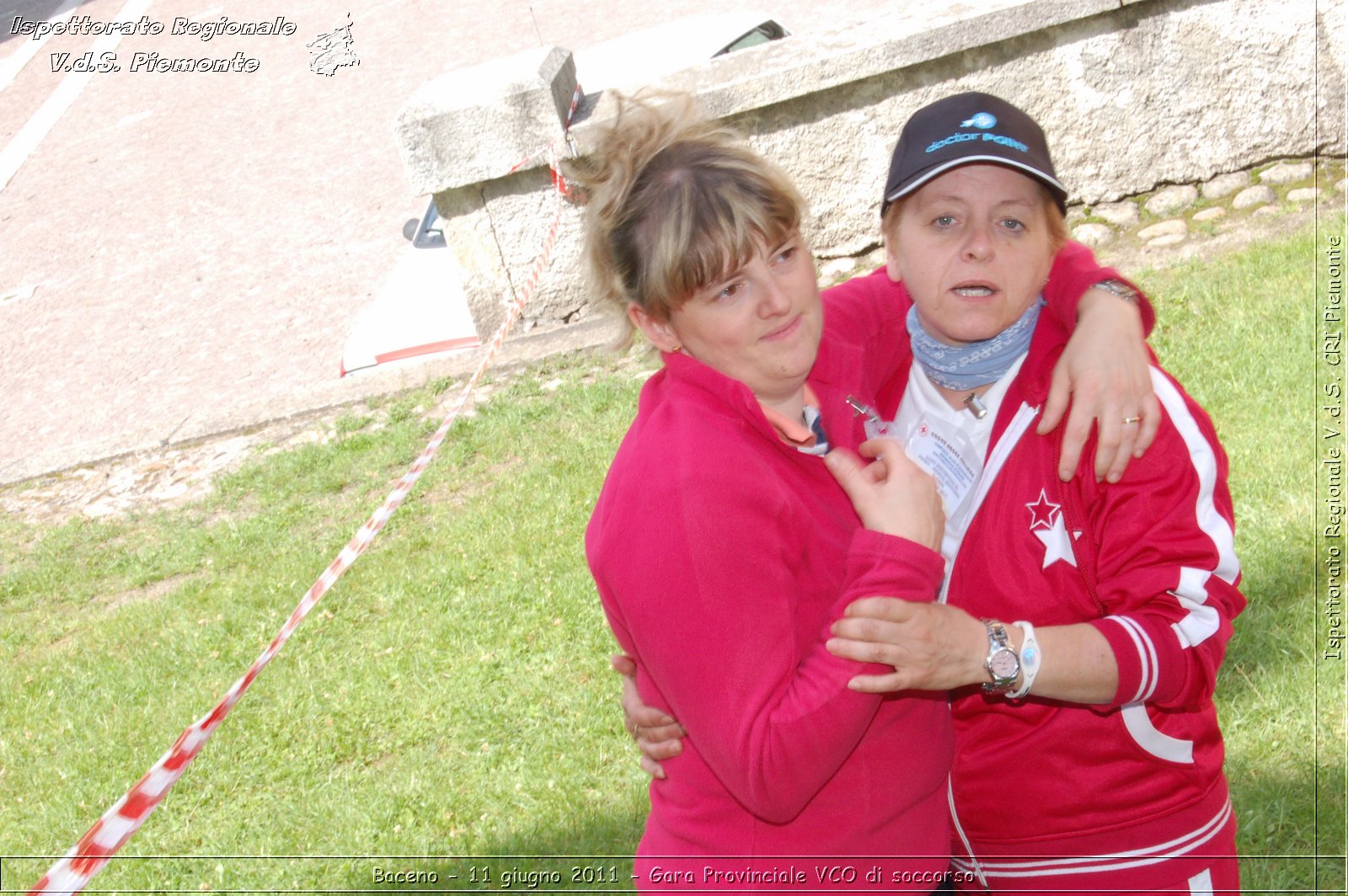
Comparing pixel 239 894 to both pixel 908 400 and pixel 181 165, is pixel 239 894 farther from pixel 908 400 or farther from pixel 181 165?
pixel 181 165

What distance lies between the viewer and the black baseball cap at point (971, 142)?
2.04 metres

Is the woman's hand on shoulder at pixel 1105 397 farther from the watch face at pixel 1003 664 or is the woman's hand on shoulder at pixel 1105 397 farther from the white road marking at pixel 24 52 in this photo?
the white road marking at pixel 24 52

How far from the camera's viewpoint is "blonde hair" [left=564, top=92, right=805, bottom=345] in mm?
2006

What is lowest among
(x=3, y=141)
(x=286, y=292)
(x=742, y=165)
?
(x=286, y=292)

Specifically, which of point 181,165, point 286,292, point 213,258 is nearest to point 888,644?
point 286,292

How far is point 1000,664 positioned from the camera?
1.86 meters

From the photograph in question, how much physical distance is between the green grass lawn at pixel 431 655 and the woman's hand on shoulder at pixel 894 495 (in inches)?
78.6

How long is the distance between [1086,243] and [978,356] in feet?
16.7

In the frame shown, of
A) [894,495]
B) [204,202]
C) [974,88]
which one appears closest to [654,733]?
[894,495]

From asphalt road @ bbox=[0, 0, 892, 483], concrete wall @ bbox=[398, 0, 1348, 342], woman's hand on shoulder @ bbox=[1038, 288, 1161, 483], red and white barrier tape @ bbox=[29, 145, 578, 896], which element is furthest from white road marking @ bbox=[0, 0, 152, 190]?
woman's hand on shoulder @ bbox=[1038, 288, 1161, 483]

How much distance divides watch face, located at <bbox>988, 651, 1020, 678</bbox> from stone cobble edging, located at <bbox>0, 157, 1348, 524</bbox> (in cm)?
504

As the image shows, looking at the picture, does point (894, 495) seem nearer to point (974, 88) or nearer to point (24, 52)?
point (974, 88)

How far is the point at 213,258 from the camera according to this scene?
508 inches

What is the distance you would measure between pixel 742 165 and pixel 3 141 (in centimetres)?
2000
